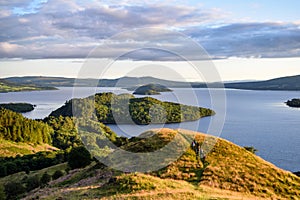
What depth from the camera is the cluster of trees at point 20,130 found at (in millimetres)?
141750

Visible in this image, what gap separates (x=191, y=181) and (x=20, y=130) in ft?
397

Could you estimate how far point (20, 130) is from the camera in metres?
145

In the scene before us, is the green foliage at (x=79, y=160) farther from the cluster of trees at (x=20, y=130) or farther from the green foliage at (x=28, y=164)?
the cluster of trees at (x=20, y=130)

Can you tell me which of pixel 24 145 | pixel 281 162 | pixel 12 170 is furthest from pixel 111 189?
pixel 24 145

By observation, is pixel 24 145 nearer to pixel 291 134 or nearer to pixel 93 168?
pixel 93 168

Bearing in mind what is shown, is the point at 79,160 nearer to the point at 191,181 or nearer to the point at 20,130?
the point at 191,181

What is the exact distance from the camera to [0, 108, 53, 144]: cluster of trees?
465 ft

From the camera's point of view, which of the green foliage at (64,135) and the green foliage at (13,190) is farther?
the green foliage at (64,135)

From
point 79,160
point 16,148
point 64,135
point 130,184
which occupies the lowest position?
point 64,135

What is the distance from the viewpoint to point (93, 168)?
47031 millimetres

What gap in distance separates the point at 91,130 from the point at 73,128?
34.6 ft

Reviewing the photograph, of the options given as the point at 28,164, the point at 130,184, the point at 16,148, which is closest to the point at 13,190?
the point at 130,184

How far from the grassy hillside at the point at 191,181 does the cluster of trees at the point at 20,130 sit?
103 meters

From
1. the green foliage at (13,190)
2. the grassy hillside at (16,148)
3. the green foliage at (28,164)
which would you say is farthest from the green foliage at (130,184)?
the grassy hillside at (16,148)
